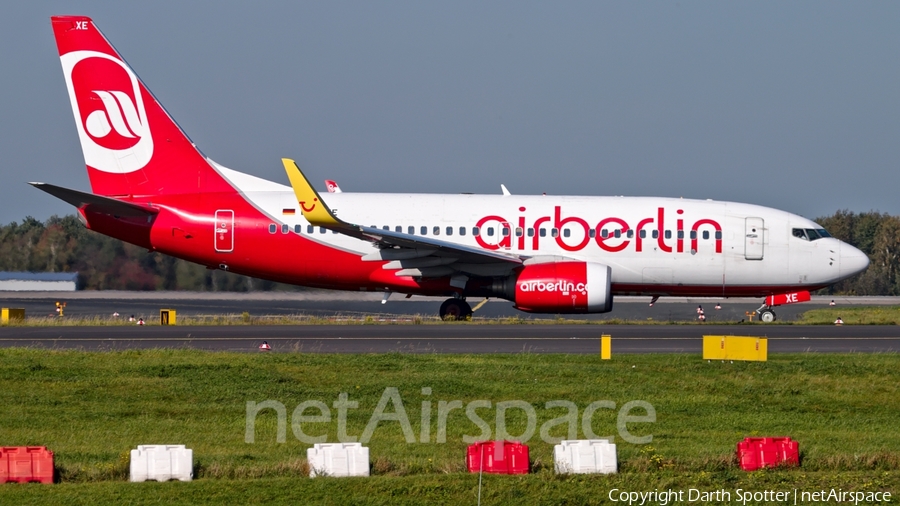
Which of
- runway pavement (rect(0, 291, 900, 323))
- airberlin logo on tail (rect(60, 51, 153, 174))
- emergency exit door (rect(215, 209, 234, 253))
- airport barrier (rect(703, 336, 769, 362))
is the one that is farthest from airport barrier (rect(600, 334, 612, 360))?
runway pavement (rect(0, 291, 900, 323))

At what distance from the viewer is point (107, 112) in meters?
30.2

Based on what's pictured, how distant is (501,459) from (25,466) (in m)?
4.56

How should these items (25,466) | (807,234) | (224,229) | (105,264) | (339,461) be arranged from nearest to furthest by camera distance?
(25,466)
(339,461)
(224,229)
(807,234)
(105,264)

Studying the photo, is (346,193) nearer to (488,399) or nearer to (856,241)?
(488,399)

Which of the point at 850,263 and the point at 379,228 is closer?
the point at 379,228

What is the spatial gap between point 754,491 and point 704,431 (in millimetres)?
3709

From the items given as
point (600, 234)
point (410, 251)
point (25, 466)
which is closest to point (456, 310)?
point (410, 251)

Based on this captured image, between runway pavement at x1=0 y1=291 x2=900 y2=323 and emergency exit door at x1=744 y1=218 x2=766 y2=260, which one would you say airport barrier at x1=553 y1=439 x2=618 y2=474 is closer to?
emergency exit door at x1=744 y1=218 x2=766 y2=260

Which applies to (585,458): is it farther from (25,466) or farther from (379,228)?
(379,228)

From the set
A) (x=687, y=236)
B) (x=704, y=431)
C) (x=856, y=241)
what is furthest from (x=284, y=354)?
(x=856, y=241)

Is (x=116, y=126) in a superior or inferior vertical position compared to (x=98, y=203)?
superior

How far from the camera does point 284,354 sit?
798 inches

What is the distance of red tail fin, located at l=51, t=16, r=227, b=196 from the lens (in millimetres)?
30172

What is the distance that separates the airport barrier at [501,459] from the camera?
35.0 ft
